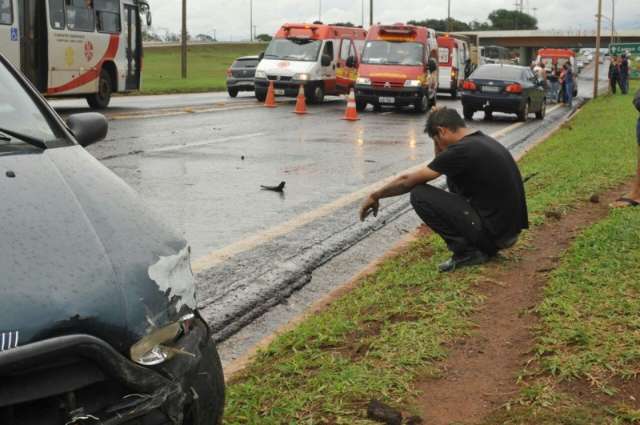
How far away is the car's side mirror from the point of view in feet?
14.1

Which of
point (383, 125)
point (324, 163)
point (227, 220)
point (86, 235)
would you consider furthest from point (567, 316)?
point (383, 125)

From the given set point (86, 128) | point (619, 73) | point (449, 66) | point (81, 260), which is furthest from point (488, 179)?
point (619, 73)

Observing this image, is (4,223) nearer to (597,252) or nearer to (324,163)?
(597,252)

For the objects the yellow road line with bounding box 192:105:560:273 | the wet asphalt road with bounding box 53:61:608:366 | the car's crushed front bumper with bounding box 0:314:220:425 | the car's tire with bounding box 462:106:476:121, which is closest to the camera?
the car's crushed front bumper with bounding box 0:314:220:425

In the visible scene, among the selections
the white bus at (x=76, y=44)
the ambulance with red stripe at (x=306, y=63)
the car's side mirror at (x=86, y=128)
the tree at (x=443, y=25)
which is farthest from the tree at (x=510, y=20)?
→ the car's side mirror at (x=86, y=128)

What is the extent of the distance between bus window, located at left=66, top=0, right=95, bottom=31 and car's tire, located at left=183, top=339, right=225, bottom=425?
2006cm

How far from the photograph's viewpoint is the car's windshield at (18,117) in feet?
12.0

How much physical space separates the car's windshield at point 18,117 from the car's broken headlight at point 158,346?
1094mm

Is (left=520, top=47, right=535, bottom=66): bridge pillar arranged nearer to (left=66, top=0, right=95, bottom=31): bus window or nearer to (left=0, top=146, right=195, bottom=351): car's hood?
(left=66, top=0, right=95, bottom=31): bus window

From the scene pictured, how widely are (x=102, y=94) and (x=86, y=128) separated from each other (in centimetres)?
2075

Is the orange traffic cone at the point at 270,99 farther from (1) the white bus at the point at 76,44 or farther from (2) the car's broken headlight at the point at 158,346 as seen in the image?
(2) the car's broken headlight at the point at 158,346

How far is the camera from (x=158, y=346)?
9.18 ft

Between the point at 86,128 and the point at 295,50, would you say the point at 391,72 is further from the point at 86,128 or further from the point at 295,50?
the point at 86,128

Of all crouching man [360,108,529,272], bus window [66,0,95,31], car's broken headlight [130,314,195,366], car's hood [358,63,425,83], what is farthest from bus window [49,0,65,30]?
car's broken headlight [130,314,195,366]
